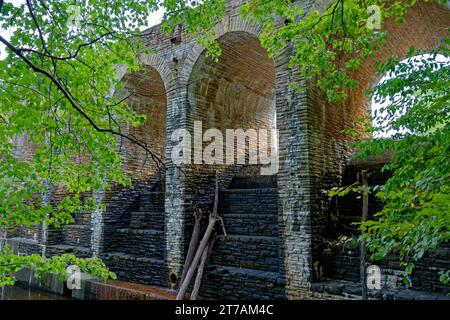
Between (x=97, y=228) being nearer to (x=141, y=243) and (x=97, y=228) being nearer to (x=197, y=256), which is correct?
(x=141, y=243)

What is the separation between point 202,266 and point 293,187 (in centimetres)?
241

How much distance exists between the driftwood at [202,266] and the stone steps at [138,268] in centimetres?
125

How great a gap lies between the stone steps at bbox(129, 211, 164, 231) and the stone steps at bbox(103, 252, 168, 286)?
0.83m

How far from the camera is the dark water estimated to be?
28.0ft

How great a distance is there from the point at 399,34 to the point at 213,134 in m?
4.76

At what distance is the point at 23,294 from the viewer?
8.92 meters

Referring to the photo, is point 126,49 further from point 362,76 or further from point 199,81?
point 362,76

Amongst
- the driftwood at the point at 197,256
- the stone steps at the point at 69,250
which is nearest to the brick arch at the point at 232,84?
the driftwood at the point at 197,256

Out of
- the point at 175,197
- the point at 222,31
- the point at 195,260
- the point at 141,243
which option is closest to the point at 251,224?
the point at 195,260

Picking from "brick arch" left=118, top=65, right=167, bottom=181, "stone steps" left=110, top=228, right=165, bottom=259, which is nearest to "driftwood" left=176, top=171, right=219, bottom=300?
"stone steps" left=110, top=228, right=165, bottom=259

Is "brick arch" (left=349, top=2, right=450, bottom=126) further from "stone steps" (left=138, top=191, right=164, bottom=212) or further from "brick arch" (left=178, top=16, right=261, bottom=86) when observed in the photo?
"stone steps" (left=138, top=191, right=164, bottom=212)

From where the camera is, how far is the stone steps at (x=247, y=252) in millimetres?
6445

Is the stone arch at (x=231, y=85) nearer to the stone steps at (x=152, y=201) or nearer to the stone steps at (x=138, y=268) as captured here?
the stone steps at (x=152, y=201)
